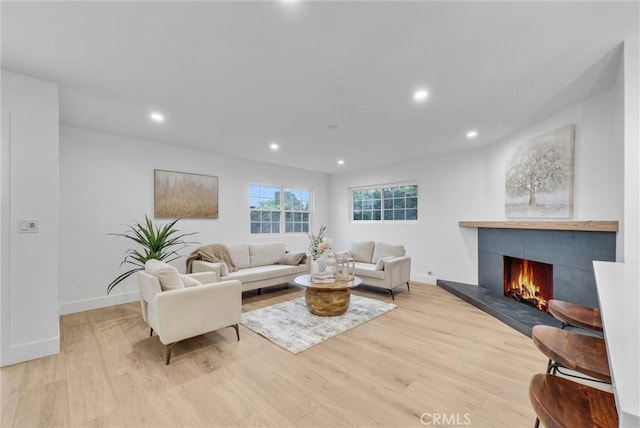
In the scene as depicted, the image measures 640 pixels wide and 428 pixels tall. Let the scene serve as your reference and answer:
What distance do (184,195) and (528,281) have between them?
211 inches

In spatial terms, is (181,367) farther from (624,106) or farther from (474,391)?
(624,106)

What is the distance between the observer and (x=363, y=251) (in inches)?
201

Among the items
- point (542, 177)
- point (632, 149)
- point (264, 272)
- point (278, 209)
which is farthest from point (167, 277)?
point (542, 177)

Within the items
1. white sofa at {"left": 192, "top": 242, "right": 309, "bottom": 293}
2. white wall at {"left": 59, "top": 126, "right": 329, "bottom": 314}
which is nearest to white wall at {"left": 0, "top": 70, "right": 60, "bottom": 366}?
white wall at {"left": 59, "top": 126, "right": 329, "bottom": 314}

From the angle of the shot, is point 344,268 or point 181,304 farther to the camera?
point 344,268

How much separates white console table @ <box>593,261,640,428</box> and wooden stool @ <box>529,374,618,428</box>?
0.34 m

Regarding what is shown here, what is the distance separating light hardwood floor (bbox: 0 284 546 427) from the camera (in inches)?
66.1

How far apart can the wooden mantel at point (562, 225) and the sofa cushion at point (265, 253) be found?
345cm

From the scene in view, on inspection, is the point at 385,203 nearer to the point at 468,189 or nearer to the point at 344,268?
the point at 468,189

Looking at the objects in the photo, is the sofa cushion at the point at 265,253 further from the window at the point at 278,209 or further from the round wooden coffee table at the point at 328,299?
the round wooden coffee table at the point at 328,299

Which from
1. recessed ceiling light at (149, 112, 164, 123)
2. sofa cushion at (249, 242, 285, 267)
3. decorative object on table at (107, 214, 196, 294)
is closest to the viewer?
recessed ceiling light at (149, 112, 164, 123)

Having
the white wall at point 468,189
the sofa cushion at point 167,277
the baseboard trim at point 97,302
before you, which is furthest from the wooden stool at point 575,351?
the baseboard trim at point 97,302

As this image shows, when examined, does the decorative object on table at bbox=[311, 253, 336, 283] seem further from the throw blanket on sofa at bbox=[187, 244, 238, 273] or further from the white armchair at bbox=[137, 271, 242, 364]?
the throw blanket on sofa at bbox=[187, 244, 238, 273]

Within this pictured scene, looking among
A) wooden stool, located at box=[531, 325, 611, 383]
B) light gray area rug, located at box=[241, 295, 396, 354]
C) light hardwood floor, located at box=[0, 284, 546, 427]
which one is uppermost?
wooden stool, located at box=[531, 325, 611, 383]
